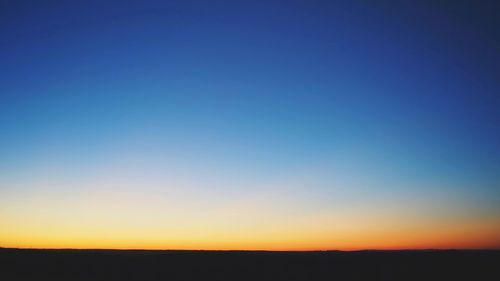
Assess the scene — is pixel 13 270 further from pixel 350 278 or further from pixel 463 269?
pixel 463 269

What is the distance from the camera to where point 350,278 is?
17.9 m

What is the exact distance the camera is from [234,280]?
649 inches

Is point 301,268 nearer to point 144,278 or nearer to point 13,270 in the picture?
point 144,278

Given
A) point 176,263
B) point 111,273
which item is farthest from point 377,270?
point 111,273

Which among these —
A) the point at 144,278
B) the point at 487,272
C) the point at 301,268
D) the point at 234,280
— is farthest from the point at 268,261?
the point at 487,272

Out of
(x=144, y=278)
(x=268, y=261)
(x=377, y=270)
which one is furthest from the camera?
(x=268, y=261)

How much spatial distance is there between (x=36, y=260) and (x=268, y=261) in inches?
552

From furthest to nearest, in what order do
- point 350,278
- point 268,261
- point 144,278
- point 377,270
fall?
point 268,261 → point 377,270 → point 350,278 → point 144,278

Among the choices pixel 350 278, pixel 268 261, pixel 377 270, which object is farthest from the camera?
pixel 268 261

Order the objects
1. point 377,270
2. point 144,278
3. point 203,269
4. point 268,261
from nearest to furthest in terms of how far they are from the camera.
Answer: point 144,278 → point 203,269 → point 377,270 → point 268,261

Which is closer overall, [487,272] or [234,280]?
[234,280]

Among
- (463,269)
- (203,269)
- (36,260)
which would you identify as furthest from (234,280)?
(463,269)

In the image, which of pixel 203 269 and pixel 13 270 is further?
pixel 203 269

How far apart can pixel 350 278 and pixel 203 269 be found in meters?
7.82
